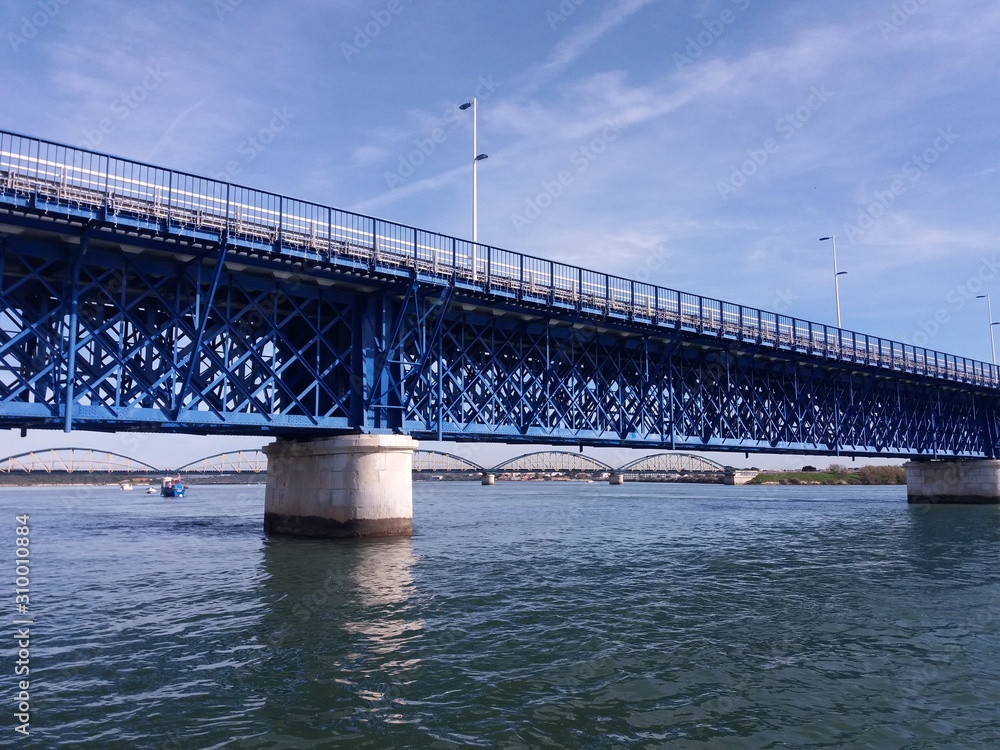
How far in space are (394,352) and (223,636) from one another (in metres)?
23.4

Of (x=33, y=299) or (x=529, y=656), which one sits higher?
(x=33, y=299)

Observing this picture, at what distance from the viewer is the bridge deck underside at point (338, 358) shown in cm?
2992

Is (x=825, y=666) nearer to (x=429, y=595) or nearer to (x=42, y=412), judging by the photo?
(x=429, y=595)

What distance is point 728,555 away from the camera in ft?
112

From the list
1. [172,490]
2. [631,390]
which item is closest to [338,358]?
[631,390]

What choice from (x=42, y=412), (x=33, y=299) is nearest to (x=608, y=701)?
(x=42, y=412)

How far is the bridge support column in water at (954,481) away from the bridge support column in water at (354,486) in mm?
73327

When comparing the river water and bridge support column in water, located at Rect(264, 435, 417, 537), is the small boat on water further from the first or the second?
the river water

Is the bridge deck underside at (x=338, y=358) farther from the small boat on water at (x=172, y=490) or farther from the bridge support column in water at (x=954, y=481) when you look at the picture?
the small boat on water at (x=172, y=490)

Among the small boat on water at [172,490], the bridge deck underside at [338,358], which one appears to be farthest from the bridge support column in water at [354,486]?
the small boat on water at [172,490]

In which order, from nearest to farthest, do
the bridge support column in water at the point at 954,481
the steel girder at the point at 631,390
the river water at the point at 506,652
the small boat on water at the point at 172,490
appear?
the river water at the point at 506,652, the steel girder at the point at 631,390, the bridge support column in water at the point at 954,481, the small boat on water at the point at 172,490

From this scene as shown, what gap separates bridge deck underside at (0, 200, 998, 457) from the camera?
2992cm

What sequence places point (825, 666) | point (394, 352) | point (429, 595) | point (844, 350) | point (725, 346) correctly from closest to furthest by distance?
point (825, 666) → point (429, 595) → point (394, 352) → point (725, 346) → point (844, 350)

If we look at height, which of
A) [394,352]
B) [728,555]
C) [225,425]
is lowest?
[728,555]
